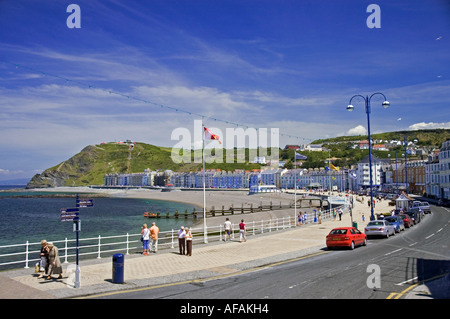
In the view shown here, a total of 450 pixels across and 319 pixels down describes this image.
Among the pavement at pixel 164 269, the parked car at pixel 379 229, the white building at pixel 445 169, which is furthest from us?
the white building at pixel 445 169

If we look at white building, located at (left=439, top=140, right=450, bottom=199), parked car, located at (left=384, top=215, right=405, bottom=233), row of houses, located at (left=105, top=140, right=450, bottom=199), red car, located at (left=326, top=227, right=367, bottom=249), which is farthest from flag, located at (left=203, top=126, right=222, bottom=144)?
white building, located at (left=439, top=140, right=450, bottom=199)

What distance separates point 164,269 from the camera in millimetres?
16594

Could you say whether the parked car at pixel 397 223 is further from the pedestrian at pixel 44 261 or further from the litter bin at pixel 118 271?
the pedestrian at pixel 44 261

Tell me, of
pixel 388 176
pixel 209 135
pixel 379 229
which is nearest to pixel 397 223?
pixel 379 229

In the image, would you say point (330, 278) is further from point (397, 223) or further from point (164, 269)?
point (397, 223)

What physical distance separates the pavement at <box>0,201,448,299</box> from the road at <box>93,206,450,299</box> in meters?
0.77

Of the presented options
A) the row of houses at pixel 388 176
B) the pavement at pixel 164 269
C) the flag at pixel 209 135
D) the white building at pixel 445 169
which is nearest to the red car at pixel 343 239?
the pavement at pixel 164 269

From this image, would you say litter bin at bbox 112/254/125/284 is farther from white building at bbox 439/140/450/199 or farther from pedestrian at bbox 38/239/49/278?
white building at bbox 439/140/450/199

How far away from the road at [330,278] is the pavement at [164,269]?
770mm

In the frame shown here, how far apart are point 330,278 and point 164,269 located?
6.98 meters

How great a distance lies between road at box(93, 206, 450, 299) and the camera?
473 inches

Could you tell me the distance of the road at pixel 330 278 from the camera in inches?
473
